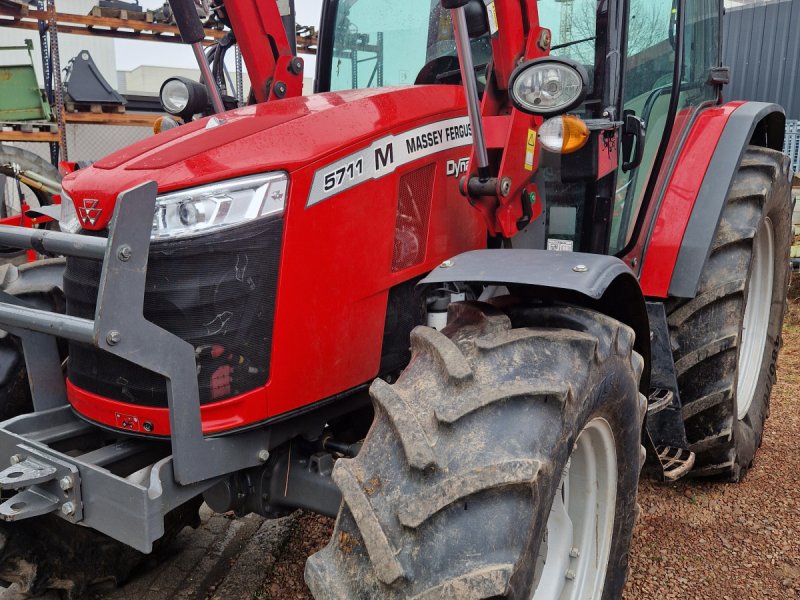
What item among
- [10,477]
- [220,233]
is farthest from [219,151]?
[10,477]

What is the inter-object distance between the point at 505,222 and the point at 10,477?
1506 mm

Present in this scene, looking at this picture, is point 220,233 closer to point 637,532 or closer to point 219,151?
point 219,151

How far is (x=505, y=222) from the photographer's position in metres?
2.30

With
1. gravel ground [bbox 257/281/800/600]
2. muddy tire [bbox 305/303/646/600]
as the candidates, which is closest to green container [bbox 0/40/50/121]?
gravel ground [bbox 257/281/800/600]

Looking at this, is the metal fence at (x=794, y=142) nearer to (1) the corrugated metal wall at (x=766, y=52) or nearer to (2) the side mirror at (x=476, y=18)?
(1) the corrugated metal wall at (x=766, y=52)

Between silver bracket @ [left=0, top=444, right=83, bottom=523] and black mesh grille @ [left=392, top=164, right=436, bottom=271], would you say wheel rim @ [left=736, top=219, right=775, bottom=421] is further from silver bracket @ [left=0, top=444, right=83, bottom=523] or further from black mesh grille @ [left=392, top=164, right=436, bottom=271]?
silver bracket @ [left=0, top=444, right=83, bottom=523]

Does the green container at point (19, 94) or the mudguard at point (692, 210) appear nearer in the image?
the mudguard at point (692, 210)

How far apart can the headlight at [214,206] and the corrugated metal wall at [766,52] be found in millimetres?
10512

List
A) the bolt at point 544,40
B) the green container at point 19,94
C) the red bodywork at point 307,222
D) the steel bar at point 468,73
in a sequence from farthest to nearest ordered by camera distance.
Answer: the green container at point 19,94
the bolt at point 544,40
the steel bar at point 468,73
the red bodywork at point 307,222

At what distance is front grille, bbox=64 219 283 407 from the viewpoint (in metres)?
1.76

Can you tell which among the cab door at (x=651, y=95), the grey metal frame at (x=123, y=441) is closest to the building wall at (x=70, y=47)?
the cab door at (x=651, y=95)

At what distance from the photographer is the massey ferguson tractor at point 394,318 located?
156 cm

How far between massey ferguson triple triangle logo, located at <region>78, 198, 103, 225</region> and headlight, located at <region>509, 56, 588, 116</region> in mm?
1117

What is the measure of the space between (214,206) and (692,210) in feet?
6.20
